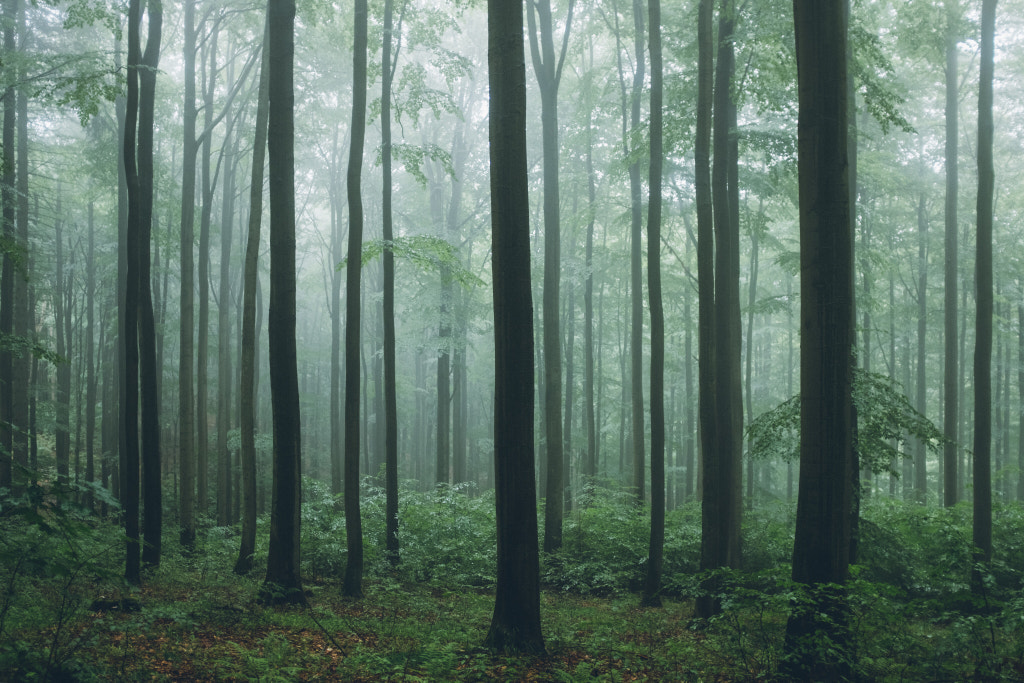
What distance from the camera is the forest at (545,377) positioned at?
5.95 metres

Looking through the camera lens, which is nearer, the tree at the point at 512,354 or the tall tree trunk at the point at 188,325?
the tree at the point at 512,354

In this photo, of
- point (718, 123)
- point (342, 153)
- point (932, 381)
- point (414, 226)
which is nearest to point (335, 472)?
point (414, 226)

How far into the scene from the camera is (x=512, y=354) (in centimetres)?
654

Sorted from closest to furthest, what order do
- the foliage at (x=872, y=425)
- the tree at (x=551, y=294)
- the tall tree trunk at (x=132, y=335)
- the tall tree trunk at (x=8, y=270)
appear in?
1. the foliage at (x=872, y=425)
2. the tall tree trunk at (x=132, y=335)
3. the tree at (x=551, y=294)
4. the tall tree trunk at (x=8, y=270)

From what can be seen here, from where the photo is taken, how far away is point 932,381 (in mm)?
31062

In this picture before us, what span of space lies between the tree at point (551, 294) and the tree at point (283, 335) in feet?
20.2

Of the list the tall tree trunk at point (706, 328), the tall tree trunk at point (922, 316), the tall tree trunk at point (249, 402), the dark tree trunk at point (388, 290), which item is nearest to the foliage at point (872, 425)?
the tall tree trunk at point (706, 328)

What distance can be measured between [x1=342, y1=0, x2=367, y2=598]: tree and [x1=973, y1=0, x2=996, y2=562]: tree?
35.3 ft

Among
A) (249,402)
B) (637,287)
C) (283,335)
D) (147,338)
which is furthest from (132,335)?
(637,287)

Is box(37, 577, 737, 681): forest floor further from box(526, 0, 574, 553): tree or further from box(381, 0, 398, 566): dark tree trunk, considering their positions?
box(526, 0, 574, 553): tree

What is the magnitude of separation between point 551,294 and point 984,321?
827cm

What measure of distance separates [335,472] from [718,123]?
66.6ft

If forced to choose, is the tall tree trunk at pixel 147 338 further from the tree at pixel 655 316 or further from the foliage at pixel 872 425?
the foliage at pixel 872 425

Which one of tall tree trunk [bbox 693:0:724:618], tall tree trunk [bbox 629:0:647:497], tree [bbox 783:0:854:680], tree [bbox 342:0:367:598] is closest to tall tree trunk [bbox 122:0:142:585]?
tree [bbox 342:0:367:598]
